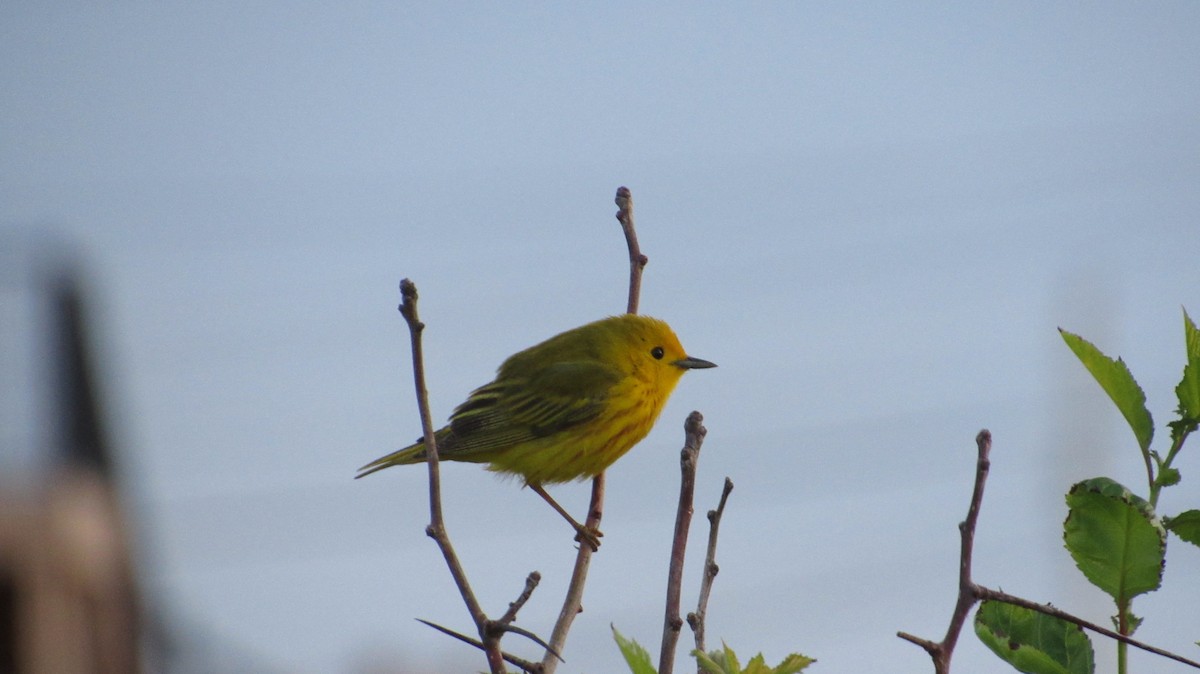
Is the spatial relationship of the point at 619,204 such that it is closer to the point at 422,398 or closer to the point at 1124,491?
the point at 422,398

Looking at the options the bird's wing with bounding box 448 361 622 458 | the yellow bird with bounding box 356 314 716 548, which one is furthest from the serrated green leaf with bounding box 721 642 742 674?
the bird's wing with bounding box 448 361 622 458

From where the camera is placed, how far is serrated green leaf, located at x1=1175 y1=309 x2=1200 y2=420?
1230mm

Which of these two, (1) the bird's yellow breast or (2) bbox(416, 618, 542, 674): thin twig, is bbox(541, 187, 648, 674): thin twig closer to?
(2) bbox(416, 618, 542, 674): thin twig

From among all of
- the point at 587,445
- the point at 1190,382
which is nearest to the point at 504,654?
the point at 1190,382

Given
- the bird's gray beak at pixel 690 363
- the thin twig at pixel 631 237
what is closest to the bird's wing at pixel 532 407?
the bird's gray beak at pixel 690 363

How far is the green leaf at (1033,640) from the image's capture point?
1.22m

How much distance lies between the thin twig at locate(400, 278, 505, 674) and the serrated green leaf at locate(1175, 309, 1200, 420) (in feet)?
2.41

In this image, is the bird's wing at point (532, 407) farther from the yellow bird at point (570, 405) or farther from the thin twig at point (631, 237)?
the thin twig at point (631, 237)

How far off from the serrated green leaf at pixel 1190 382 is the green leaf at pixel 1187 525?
0.32 feet

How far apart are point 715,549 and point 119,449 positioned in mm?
9509

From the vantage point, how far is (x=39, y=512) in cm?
654

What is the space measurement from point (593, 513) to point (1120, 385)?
2.89 meters

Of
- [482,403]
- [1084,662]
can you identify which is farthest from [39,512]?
[1084,662]

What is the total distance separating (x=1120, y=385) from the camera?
3.98 ft
